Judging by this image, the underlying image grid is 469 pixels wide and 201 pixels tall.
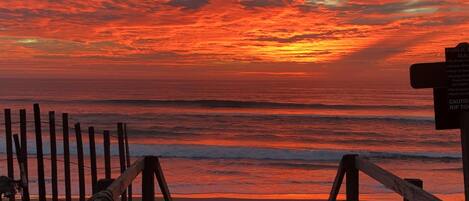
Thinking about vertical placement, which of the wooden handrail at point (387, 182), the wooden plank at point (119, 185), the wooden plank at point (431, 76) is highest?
the wooden plank at point (431, 76)

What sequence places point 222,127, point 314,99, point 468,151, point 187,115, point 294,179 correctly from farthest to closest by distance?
point 314,99 → point 187,115 → point 222,127 → point 294,179 → point 468,151

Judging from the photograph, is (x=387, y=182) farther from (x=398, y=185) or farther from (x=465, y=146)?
(x=465, y=146)

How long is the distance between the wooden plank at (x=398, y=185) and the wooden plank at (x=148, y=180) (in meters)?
2.19

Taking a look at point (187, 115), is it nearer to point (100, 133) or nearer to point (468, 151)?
point (100, 133)

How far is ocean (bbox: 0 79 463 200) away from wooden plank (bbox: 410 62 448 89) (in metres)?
9.62

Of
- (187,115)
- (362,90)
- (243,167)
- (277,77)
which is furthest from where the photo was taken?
(277,77)

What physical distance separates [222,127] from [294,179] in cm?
2106

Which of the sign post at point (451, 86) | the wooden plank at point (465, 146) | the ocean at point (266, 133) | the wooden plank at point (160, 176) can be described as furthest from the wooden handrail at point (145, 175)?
the ocean at point (266, 133)

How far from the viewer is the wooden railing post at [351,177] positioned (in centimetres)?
579

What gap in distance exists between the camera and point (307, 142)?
30688mm

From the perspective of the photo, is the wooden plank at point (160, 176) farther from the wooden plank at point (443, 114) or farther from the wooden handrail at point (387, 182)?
the wooden plank at point (443, 114)

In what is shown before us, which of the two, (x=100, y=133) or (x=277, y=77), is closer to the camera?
(x=100, y=133)

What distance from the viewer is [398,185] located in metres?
4.14

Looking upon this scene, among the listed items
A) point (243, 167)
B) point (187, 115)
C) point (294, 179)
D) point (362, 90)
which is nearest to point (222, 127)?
point (187, 115)
